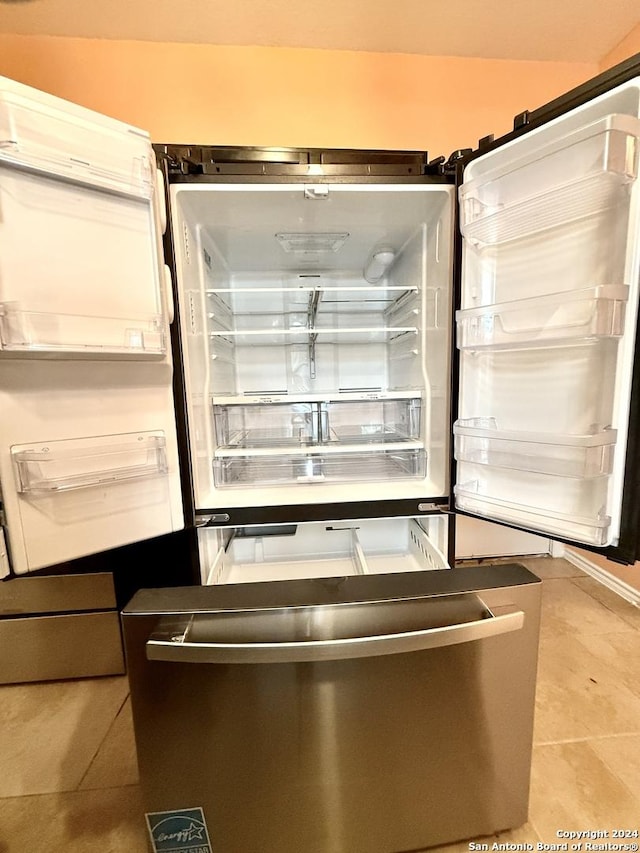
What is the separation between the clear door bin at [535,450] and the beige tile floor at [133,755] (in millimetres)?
798

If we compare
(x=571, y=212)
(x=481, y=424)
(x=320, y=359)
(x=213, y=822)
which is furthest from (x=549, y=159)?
(x=213, y=822)

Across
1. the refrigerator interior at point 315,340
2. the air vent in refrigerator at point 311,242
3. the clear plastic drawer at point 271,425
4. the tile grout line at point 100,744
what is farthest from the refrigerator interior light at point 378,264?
the tile grout line at point 100,744

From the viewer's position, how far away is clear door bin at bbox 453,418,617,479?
825 millimetres

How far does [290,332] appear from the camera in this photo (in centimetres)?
108

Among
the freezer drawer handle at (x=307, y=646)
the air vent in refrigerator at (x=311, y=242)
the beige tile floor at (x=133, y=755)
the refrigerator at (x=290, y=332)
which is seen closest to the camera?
the freezer drawer handle at (x=307, y=646)

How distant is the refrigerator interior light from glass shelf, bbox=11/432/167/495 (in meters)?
0.95

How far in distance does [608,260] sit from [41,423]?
1.27 m

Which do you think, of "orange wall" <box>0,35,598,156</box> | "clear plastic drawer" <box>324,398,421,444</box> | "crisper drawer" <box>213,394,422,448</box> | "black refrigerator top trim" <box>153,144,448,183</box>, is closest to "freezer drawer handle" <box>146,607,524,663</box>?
"crisper drawer" <box>213,394,422,448</box>

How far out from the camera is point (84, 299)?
847 mm

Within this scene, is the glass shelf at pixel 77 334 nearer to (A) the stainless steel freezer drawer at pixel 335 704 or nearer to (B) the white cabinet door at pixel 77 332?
(B) the white cabinet door at pixel 77 332

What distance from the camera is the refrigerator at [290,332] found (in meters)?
0.76

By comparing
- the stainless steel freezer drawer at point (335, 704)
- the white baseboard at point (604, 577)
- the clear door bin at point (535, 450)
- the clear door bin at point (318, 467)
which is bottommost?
the white baseboard at point (604, 577)

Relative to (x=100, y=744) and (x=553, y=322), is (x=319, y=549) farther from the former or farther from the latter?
(x=553, y=322)

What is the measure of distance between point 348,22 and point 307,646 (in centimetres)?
206
